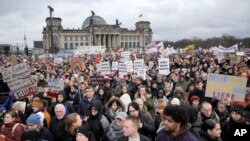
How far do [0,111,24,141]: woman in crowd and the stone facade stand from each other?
96129mm

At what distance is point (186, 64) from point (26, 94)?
38.0 ft

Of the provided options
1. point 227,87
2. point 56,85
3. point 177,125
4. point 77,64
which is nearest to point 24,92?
point 56,85

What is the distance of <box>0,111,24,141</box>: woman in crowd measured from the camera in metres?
4.91

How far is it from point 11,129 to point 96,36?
4070 inches

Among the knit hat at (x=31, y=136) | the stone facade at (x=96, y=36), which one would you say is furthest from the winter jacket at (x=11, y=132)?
the stone facade at (x=96, y=36)

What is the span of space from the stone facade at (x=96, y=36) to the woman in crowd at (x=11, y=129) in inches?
3785

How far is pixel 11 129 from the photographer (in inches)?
202

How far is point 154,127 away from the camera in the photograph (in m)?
5.68

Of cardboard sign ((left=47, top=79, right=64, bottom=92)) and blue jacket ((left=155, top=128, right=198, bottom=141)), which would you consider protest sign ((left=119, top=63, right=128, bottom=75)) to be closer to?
cardboard sign ((left=47, top=79, right=64, bottom=92))

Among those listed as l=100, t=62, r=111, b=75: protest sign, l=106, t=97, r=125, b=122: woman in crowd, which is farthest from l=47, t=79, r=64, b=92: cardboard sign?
l=100, t=62, r=111, b=75: protest sign

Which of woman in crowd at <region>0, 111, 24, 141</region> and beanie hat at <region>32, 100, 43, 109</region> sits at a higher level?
beanie hat at <region>32, 100, 43, 109</region>

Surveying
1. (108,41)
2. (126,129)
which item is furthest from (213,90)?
(108,41)

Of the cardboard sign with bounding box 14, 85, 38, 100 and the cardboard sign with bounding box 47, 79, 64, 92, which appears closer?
the cardboard sign with bounding box 14, 85, 38, 100

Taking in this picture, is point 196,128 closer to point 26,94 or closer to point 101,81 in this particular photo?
point 26,94
